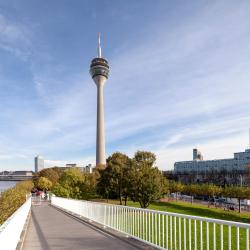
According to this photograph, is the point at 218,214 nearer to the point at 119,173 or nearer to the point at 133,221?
the point at 119,173

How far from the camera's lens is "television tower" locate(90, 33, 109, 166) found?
120 m

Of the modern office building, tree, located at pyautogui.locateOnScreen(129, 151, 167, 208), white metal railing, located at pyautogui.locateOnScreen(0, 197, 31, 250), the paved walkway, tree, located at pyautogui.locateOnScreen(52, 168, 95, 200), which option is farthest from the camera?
the modern office building

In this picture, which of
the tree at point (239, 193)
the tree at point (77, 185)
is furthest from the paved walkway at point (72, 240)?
the tree at point (239, 193)

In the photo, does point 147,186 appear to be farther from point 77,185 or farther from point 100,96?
point 100,96

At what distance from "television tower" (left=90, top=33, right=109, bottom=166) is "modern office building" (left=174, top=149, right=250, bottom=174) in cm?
5430

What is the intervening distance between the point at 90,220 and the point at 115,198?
127 feet

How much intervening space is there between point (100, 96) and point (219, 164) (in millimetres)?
68483

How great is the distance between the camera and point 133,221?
28.2 ft

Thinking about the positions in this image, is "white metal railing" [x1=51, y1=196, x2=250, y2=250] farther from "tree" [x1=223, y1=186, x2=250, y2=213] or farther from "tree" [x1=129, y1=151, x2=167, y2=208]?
"tree" [x1=223, y1=186, x2=250, y2=213]

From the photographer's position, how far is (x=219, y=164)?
15188 centimetres

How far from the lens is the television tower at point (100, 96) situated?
395ft

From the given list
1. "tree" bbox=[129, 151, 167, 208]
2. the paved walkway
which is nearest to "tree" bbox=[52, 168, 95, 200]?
"tree" bbox=[129, 151, 167, 208]


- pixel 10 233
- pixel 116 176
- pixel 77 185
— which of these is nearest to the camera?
pixel 10 233

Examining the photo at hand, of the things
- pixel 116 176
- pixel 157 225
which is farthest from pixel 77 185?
pixel 157 225
